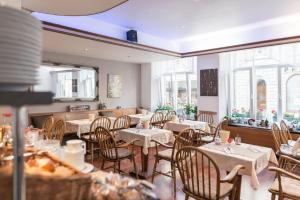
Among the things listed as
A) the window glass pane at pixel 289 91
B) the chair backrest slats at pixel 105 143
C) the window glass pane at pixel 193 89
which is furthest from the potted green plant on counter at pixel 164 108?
the chair backrest slats at pixel 105 143

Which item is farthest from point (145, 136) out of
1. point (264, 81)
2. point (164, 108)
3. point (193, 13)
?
point (164, 108)

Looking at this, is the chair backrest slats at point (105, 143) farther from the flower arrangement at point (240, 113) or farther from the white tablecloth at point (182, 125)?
the flower arrangement at point (240, 113)

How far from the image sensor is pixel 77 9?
1.87 meters

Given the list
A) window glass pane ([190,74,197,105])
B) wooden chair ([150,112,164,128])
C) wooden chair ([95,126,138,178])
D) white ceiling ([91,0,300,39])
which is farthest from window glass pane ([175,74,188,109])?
wooden chair ([95,126,138,178])

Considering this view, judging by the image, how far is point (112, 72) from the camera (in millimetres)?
6996

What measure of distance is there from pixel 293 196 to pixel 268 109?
12.2 ft

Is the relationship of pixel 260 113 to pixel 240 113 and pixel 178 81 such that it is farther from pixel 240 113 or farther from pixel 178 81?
pixel 178 81

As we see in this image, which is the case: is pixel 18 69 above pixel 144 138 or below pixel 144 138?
above

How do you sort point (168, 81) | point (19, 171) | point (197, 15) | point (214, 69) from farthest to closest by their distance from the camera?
point (168, 81) < point (214, 69) < point (197, 15) < point (19, 171)

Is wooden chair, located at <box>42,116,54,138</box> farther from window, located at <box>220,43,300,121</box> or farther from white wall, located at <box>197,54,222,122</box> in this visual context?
window, located at <box>220,43,300,121</box>

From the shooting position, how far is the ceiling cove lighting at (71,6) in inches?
67.7

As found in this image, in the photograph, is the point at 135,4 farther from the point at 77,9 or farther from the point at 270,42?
the point at 270,42

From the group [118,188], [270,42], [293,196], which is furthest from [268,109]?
[118,188]

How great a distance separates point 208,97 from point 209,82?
1.34ft
